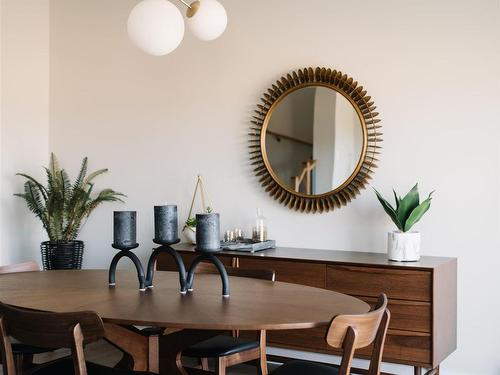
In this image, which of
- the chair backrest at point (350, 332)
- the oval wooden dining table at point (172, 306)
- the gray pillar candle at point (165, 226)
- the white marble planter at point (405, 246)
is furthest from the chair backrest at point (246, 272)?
the chair backrest at point (350, 332)

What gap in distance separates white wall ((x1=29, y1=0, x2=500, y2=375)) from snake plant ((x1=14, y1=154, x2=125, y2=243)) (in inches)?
7.9

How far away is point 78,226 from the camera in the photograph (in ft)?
16.4

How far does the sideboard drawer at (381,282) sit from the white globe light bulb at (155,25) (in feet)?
5.68

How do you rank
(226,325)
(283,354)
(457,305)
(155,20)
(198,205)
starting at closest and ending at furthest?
1. (226,325)
2. (155,20)
3. (457,305)
4. (283,354)
5. (198,205)

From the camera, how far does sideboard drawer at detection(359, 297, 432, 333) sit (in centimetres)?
343

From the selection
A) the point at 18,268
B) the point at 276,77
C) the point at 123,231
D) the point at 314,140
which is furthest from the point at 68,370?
the point at 276,77

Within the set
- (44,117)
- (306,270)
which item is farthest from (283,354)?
(44,117)

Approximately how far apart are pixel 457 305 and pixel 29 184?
326 cm

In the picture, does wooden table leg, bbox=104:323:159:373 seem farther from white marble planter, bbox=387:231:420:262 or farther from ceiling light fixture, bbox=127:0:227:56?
white marble planter, bbox=387:231:420:262

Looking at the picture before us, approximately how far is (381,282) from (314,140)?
3.69 feet

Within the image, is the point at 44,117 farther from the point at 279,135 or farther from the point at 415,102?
the point at 415,102

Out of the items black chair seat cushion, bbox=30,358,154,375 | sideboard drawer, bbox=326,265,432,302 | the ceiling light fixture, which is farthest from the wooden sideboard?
the ceiling light fixture

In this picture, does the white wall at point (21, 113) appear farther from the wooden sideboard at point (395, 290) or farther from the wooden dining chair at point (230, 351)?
the wooden dining chair at point (230, 351)

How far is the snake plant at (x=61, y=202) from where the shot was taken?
16.1ft
